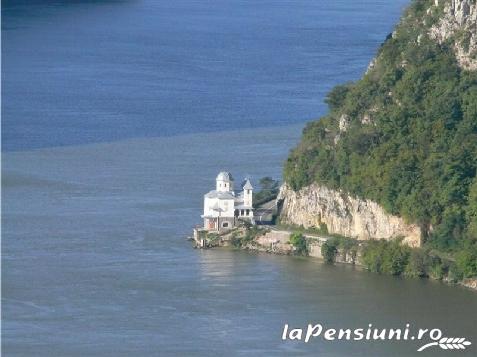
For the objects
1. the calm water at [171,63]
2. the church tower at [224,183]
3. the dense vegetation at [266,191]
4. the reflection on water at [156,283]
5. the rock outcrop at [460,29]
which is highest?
the rock outcrop at [460,29]

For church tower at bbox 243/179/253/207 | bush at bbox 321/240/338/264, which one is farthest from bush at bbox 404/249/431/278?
church tower at bbox 243/179/253/207

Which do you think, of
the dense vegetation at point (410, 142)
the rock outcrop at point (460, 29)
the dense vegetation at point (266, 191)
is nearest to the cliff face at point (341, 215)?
the dense vegetation at point (410, 142)

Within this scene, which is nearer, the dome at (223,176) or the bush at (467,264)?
the bush at (467,264)

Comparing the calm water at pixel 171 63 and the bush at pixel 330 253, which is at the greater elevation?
the calm water at pixel 171 63

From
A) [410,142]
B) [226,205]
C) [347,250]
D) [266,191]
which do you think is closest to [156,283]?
[347,250]

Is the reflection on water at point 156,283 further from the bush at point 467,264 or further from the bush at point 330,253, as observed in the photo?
the bush at point 467,264

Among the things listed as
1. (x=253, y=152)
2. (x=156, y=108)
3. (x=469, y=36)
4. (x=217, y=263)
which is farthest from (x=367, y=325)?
(x=156, y=108)

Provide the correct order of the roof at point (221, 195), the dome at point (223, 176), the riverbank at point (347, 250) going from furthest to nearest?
1. the dome at point (223, 176)
2. the roof at point (221, 195)
3. the riverbank at point (347, 250)
